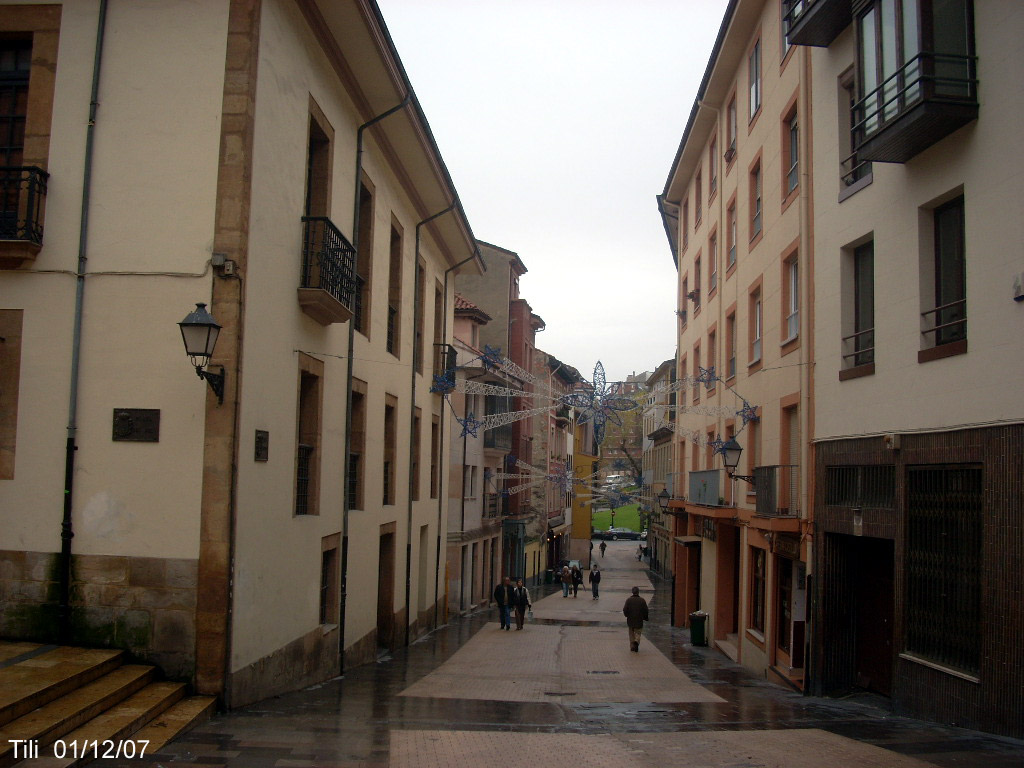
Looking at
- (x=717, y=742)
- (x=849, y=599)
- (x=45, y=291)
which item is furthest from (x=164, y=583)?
(x=849, y=599)

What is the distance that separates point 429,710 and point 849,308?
8086mm

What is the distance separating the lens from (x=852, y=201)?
42.8 feet

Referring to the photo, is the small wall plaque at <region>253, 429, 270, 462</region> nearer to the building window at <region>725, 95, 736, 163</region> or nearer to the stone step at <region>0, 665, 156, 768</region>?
the stone step at <region>0, 665, 156, 768</region>

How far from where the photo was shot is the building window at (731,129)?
21656mm

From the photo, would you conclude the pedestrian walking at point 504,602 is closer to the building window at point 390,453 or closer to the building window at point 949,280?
the building window at point 390,453

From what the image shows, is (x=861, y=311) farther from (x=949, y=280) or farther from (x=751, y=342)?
(x=751, y=342)

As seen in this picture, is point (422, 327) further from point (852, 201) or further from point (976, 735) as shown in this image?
point (976, 735)

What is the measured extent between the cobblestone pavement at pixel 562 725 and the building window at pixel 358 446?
2796 millimetres

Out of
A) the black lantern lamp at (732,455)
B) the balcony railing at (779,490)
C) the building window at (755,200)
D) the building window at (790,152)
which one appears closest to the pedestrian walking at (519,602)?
the black lantern lamp at (732,455)

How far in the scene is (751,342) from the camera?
1916cm

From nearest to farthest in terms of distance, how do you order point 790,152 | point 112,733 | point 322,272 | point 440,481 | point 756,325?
1. point 112,733
2. point 322,272
3. point 790,152
4. point 756,325
5. point 440,481

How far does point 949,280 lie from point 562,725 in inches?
266

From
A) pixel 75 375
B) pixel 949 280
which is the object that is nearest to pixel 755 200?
pixel 949 280

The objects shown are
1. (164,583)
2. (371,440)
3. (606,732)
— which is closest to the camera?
(164,583)
